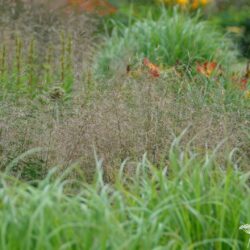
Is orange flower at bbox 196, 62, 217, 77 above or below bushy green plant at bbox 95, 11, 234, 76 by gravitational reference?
above

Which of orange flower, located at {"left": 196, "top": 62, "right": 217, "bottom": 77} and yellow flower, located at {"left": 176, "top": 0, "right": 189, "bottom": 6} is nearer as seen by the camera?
orange flower, located at {"left": 196, "top": 62, "right": 217, "bottom": 77}

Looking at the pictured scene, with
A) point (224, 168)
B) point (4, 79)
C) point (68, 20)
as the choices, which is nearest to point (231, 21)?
point (68, 20)

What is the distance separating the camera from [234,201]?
4.63 m

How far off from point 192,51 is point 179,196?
5.34 meters

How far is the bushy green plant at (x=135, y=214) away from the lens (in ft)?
13.0

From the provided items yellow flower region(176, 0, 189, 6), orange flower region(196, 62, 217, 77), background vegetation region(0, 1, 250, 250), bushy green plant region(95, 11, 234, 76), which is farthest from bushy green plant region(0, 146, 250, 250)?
yellow flower region(176, 0, 189, 6)

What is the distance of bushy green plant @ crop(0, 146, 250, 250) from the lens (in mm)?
3977

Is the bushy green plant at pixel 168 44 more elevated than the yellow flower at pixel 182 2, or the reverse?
the bushy green plant at pixel 168 44

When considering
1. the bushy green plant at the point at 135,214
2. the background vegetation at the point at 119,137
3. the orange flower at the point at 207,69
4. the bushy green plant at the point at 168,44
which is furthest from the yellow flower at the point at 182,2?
the bushy green plant at the point at 135,214

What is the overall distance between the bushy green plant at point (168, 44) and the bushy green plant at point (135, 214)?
4750 mm

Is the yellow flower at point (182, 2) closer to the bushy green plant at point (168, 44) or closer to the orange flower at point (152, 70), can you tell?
the bushy green plant at point (168, 44)

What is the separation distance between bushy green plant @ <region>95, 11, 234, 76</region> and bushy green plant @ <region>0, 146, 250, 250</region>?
475cm

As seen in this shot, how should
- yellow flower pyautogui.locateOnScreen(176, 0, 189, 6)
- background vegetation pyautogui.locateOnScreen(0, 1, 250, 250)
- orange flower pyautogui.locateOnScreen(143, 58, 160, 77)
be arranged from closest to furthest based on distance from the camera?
background vegetation pyautogui.locateOnScreen(0, 1, 250, 250) < orange flower pyautogui.locateOnScreen(143, 58, 160, 77) < yellow flower pyautogui.locateOnScreen(176, 0, 189, 6)

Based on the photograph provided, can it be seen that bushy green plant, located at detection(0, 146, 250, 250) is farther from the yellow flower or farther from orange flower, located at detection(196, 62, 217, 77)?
the yellow flower
